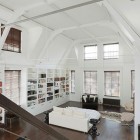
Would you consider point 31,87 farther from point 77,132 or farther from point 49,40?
point 77,132

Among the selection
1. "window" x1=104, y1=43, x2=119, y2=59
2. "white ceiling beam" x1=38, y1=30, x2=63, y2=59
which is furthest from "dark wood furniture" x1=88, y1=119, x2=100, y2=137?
"window" x1=104, y1=43, x2=119, y2=59

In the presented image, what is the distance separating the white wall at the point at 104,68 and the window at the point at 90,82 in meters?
0.32

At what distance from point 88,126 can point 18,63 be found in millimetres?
4549

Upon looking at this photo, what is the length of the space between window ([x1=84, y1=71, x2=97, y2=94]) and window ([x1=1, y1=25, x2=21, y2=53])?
237 inches

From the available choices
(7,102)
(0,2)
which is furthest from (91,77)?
(7,102)

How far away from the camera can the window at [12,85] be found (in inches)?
298

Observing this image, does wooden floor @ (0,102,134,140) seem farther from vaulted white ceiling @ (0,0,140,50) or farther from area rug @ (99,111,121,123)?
vaulted white ceiling @ (0,0,140,50)

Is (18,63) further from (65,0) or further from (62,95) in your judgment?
→ (62,95)

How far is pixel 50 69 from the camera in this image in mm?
10133

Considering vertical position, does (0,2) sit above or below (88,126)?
above

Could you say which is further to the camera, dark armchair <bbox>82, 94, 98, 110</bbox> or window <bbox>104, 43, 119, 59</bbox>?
window <bbox>104, 43, 119, 59</bbox>

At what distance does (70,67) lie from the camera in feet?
40.6

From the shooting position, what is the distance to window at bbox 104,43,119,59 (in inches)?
424

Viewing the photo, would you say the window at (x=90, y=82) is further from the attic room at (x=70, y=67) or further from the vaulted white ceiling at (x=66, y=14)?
the vaulted white ceiling at (x=66, y=14)
